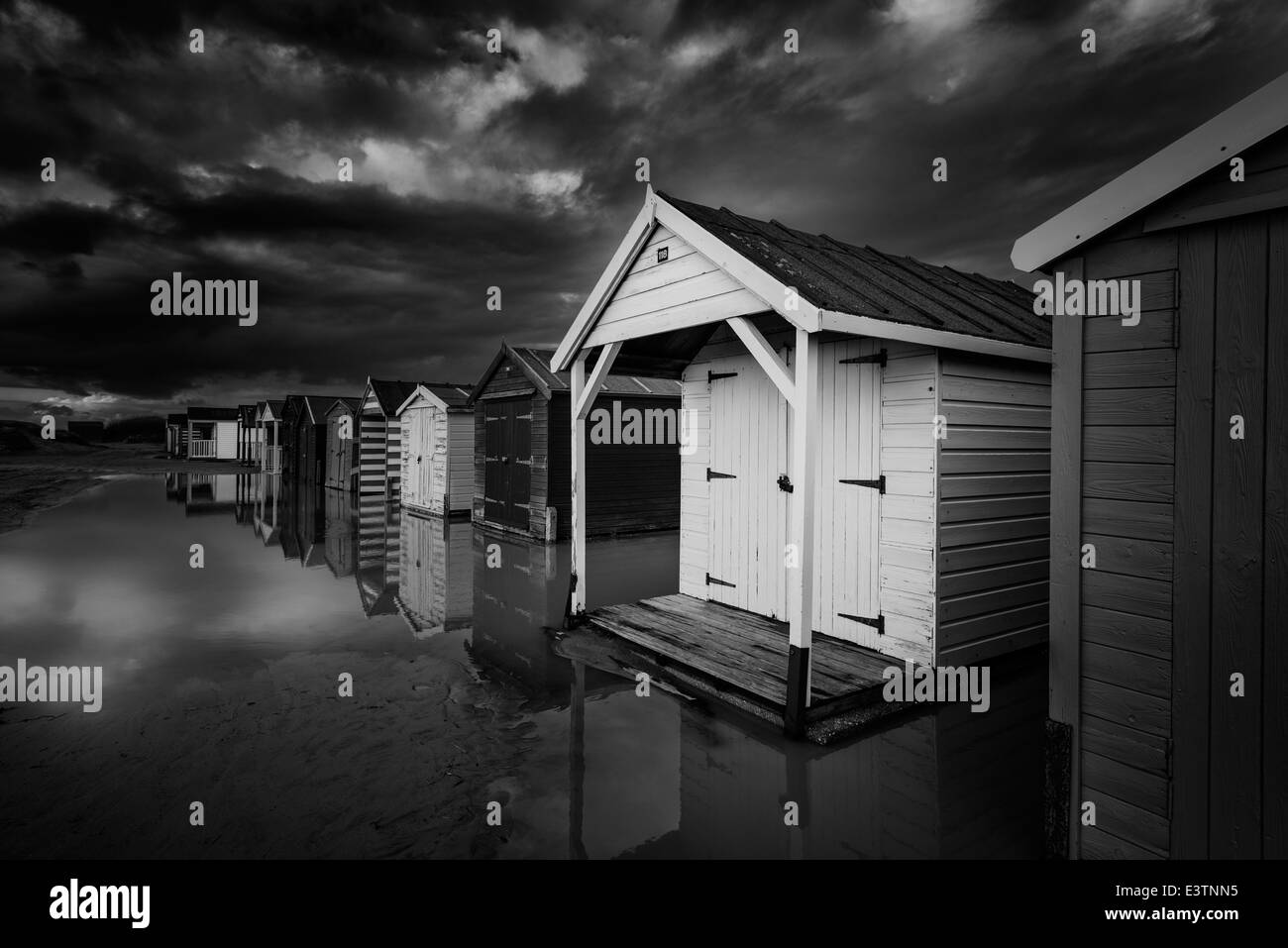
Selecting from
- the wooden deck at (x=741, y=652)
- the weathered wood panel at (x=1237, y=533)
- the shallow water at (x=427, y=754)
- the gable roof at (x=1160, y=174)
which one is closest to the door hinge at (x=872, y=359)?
the gable roof at (x=1160, y=174)

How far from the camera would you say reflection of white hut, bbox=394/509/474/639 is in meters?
8.56

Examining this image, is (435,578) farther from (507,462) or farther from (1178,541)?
(1178,541)

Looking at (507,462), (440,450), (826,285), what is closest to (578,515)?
(826,285)

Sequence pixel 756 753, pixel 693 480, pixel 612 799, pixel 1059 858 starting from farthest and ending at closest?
pixel 693 480 < pixel 756 753 < pixel 612 799 < pixel 1059 858

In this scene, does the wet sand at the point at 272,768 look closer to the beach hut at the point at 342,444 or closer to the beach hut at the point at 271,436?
the beach hut at the point at 342,444

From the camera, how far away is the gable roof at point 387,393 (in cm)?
2333

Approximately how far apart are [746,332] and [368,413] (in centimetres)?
2175

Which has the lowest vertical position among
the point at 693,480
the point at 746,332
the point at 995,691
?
the point at 995,691

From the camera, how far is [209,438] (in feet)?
→ 208

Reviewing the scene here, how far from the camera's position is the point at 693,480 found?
8.71 metres

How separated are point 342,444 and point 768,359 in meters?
25.4

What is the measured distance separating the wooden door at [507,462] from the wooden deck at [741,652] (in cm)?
826
